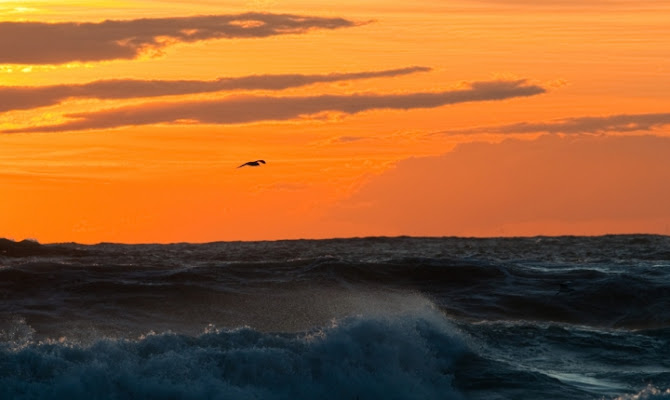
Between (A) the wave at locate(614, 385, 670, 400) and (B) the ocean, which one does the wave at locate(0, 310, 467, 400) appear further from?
(A) the wave at locate(614, 385, 670, 400)

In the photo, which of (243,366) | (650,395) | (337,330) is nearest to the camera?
(650,395)

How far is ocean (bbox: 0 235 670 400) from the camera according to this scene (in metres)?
18.0

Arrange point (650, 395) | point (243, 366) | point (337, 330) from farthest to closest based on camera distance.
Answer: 1. point (337, 330)
2. point (243, 366)
3. point (650, 395)

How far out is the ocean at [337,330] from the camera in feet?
59.1

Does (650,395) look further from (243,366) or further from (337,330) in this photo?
(243,366)

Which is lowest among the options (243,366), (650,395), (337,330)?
(650,395)

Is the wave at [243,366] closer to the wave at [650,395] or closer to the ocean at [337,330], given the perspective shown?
the ocean at [337,330]

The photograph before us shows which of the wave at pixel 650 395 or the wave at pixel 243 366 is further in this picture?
the wave at pixel 650 395

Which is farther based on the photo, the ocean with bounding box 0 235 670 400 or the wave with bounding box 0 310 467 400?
the ocean with bounding box 0 235 670 400

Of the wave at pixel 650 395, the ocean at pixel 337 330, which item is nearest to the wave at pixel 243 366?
the ocean at pixel 337 330

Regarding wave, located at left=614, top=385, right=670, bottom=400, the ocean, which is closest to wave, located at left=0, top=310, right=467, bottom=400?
the ocean

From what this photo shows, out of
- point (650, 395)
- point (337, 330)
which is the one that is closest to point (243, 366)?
point (337, 330)

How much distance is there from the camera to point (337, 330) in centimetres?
2042

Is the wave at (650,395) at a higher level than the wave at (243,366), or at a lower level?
lower
